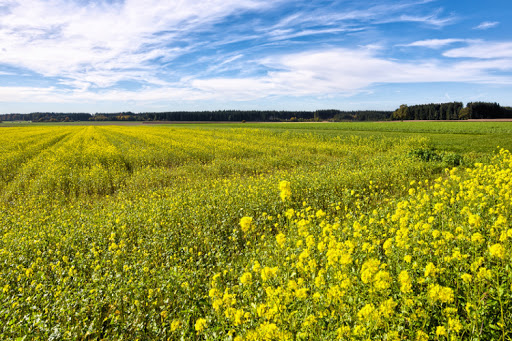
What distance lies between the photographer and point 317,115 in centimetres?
A: 13775

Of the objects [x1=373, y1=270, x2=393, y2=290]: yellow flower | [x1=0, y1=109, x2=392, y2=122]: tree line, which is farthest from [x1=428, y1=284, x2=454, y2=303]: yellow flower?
[x1=0, y1=109, x2=392, y2=122]: tree line

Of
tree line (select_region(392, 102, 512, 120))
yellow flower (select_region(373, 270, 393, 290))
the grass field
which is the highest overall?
tree line (select_region(392, 102, 512, 120))

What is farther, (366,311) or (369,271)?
(369,271)

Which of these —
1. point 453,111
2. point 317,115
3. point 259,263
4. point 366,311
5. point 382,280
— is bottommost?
point 259,263

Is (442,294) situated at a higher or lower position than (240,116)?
lower

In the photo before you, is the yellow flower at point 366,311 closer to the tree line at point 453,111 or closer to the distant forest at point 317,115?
the distant forest at point 317,115

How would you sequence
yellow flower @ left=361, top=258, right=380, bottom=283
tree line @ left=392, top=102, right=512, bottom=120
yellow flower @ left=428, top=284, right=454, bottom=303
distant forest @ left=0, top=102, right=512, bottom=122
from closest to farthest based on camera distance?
1. yellow flower @ left=428, top=284, right=454, bottom=303
2. yellow flower @ left=361, top=258, right=380, bottom=283
3. tree line @ left=392, top=102, right=512, bottom=120
4. distant forest @ left=0, top=102, right=512, bottom=122

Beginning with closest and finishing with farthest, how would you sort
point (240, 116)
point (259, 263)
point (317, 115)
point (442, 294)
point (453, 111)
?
point (442, 294) < point (259, 263) < point (453, 111) < point (240, 116) < point (317, 115)

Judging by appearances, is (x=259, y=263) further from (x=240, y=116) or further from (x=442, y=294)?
(x=240, y=116)

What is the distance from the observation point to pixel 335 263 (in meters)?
3.61

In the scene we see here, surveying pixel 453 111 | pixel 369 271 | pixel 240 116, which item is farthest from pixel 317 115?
pixel 369 271

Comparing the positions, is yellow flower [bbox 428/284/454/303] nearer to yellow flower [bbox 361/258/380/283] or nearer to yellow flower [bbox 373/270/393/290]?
yellow flower [bbox 373/270/393/290]

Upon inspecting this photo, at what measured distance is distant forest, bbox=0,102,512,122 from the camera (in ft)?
297

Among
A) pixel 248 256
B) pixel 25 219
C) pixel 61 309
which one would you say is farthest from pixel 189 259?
pixel 25 219
